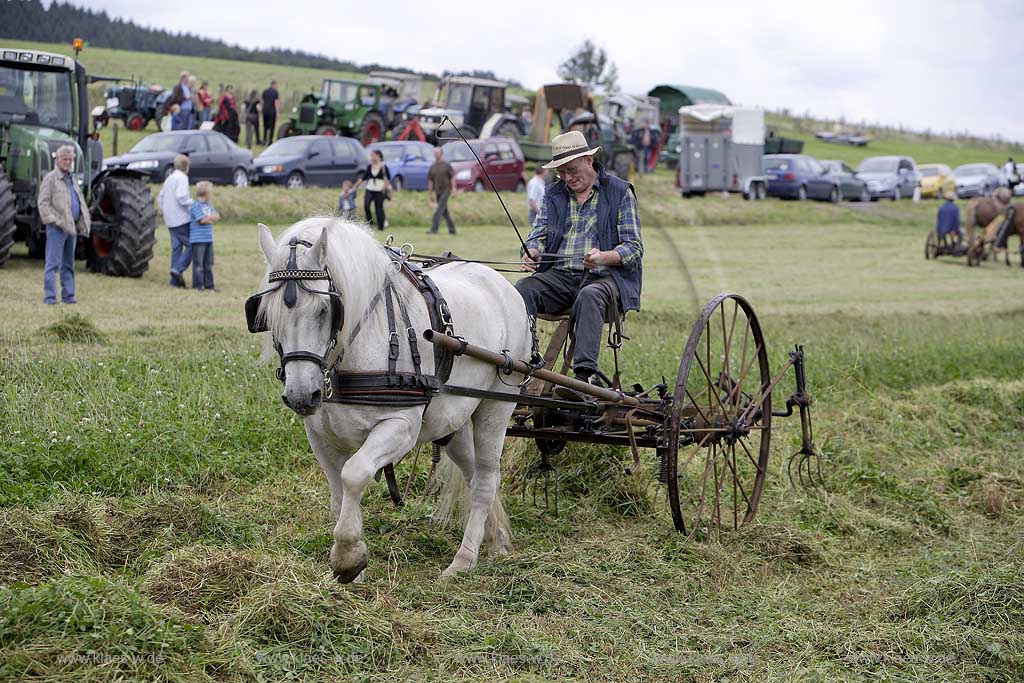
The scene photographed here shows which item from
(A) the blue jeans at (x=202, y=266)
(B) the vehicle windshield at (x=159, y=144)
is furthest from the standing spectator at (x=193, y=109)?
(A) the blue jeans at (x=202, y=266)

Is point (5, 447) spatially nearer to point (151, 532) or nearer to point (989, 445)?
point (151, 532)

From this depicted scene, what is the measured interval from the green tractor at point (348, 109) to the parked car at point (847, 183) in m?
15.3

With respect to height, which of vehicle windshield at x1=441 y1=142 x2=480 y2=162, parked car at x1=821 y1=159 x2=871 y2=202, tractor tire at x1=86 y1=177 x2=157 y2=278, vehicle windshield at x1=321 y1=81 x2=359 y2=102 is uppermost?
vehicle windshield at x1=321 y1=81 x2=359 y2=102

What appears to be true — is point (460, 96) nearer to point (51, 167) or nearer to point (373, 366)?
point (51, 167)

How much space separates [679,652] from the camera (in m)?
5.34

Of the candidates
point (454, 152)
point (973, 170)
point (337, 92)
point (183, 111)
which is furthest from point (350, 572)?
point (973, 170)

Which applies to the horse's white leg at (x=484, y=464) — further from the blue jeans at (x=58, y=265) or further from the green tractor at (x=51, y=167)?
the green tractor at (x=51, y=167)

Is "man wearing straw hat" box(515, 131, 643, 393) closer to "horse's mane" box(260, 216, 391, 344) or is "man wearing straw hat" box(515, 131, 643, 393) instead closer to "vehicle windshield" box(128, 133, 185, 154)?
"horse's mane" box(260, 216, 391, 344)

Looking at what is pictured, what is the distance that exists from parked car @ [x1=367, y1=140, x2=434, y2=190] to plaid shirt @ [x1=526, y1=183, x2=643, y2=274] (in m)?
21.8

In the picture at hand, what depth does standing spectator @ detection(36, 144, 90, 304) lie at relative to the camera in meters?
13.6

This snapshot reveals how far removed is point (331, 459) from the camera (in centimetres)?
580

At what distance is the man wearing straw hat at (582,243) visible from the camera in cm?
708

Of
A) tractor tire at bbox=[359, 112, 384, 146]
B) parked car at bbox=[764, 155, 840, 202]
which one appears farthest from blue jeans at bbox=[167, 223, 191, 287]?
parked car at bbox=[764, 155, 840, 202]

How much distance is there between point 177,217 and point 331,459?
37.6 feet
